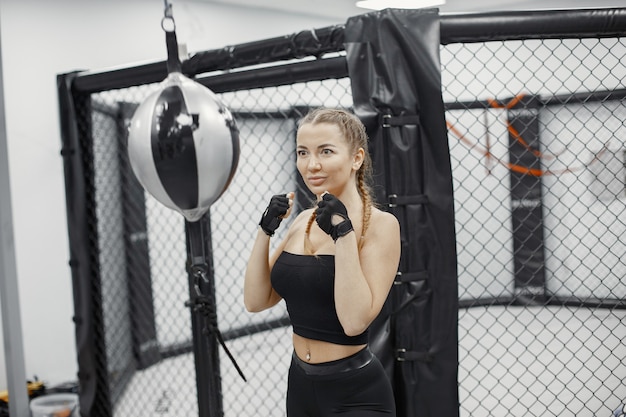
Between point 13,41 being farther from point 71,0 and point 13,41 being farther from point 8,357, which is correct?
point 8,357

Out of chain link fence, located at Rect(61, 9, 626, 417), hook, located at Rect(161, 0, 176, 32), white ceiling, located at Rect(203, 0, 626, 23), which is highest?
white ceiling, located at Rect(203, 0, 626, 23)

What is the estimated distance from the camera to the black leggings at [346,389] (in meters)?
1.45

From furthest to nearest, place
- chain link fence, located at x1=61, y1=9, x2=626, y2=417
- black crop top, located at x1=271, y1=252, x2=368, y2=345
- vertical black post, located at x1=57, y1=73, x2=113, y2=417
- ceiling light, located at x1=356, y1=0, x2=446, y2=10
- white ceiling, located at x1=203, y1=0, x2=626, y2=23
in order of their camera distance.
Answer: ceiling light, located at x1=356, y1=0, x2=446, y2=10
white ceiling, located at x1=203, y1=0, x2=626, y2=23
chain link fence, located at x1=61, y1=9, x2=626, y2=417
vertical black post, located at x1=57, y1=73, x2=113, y2=417
black crop top, located at x1=271, y1=252, x2=368, y2=345

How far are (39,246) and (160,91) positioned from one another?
114 inches

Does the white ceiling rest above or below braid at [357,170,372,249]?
above

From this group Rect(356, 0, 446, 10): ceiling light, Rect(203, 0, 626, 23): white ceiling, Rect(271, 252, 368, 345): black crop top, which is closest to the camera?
Rect(271, 252, 368, 345): black crop top

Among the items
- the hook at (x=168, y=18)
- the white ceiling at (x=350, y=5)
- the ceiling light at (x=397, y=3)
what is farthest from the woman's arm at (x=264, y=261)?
the ceiling light at (x=397, y=3)

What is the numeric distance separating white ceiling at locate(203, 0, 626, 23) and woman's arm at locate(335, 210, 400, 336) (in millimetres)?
4150

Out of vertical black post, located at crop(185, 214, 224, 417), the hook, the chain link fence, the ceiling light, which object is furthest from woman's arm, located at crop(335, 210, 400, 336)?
the ceiling light

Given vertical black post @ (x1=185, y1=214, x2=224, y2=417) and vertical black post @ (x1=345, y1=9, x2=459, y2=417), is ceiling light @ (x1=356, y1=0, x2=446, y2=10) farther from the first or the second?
vertical black post @ (x1=185, y1=214, x2=224, y2=417)

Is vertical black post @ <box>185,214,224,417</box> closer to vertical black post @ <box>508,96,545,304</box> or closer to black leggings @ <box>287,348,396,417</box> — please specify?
→ black leggings @ <box>287,348,396,417</box>

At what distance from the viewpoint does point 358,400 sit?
1.45m

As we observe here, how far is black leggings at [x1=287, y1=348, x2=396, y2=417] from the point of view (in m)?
1.45

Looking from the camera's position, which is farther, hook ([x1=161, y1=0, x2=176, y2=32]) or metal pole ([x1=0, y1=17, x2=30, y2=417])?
metal pole ([x1=0, y1=17, x2=30, y2=417])
